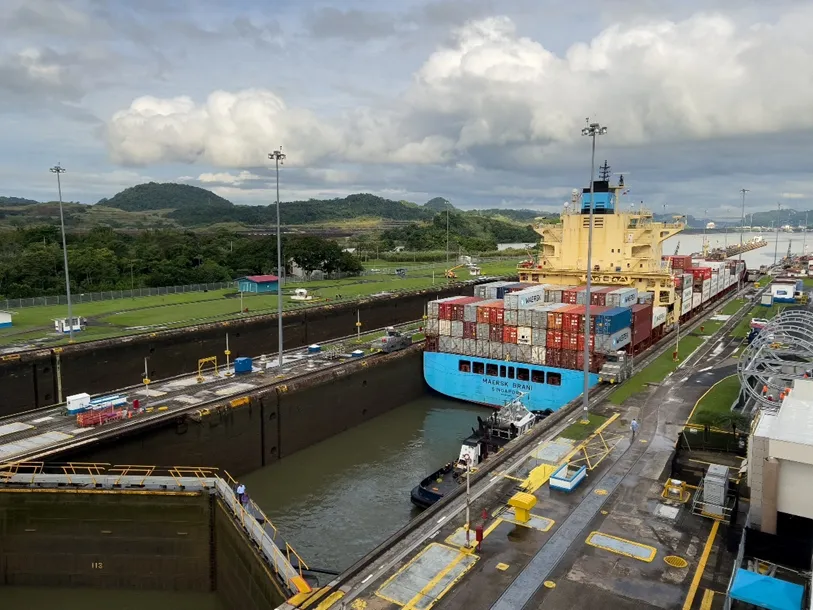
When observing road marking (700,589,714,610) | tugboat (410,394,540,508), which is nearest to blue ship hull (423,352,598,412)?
tugboat (410,394,540,508)

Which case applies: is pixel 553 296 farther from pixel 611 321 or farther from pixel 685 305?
pixel 685 305

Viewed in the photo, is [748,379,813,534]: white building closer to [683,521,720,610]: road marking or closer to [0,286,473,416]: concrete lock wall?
[683,521,720,610]: road marking

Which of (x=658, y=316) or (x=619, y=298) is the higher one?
(x=619, y=298)

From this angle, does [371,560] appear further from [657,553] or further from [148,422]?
[148,422]

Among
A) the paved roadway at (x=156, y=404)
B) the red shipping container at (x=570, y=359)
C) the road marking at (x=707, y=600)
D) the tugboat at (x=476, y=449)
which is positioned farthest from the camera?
the red shipping container at (x=570, y=359)

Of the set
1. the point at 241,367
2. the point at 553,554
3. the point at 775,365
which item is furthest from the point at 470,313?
the point at 553,554

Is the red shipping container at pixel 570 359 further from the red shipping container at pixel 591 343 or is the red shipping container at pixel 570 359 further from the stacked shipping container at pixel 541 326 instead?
the red shipping container at pixel 591 343

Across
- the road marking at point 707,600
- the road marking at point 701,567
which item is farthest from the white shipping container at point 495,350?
the road marking at point 707,600
